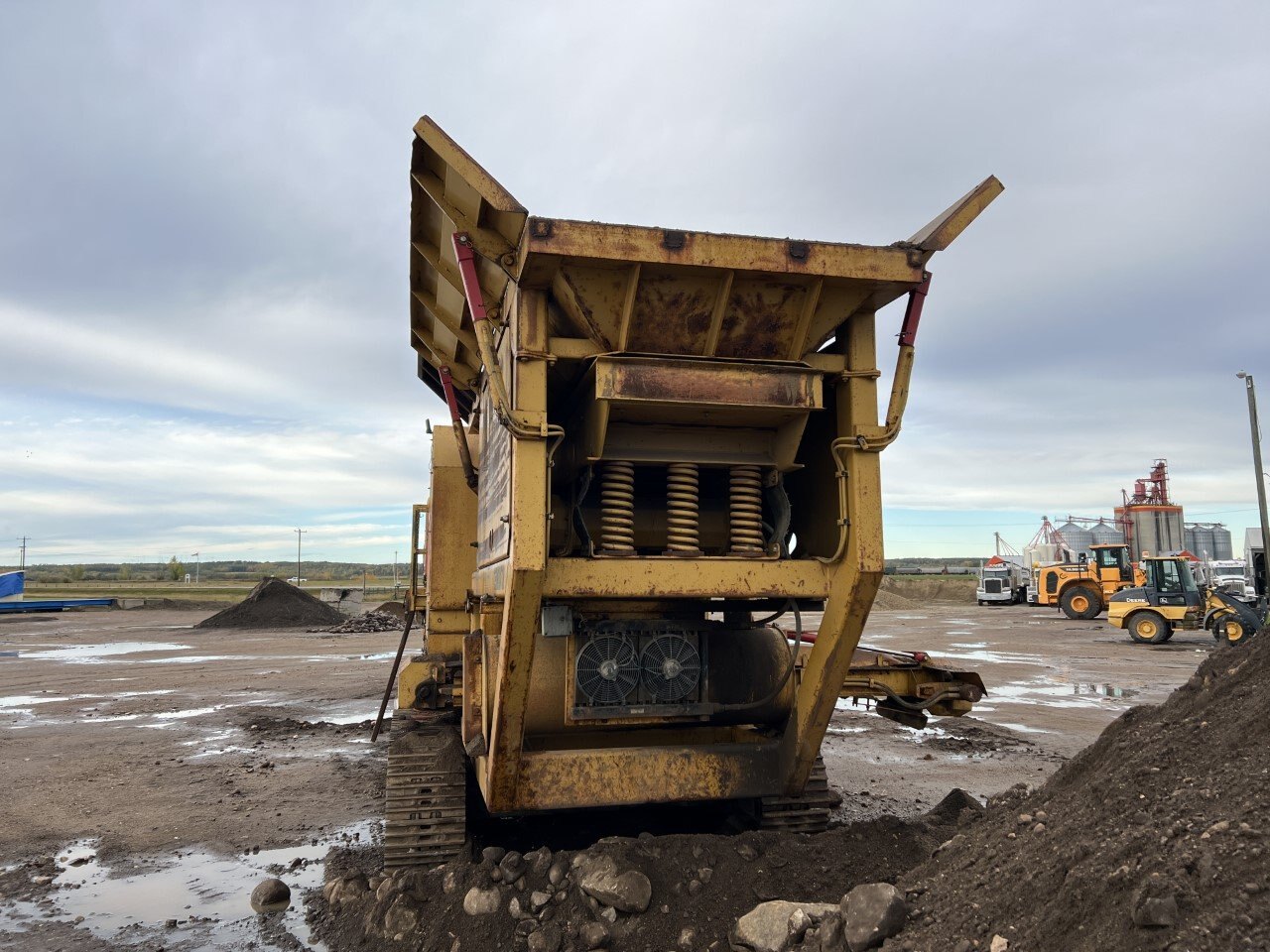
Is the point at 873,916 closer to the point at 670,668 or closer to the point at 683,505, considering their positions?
the point at 670,668

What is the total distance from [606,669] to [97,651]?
2120 centimetres

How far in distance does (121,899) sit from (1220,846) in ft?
17.0

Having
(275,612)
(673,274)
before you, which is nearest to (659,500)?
(673,274)

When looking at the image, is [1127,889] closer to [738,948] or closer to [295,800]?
[738,948]

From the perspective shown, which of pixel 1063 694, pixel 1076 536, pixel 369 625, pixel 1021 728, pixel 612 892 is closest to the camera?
pixel 612 892

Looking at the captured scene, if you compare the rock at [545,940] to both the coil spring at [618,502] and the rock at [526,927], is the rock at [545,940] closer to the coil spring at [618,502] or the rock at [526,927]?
the rock at [526,927]

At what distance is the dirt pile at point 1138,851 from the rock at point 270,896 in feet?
10.8

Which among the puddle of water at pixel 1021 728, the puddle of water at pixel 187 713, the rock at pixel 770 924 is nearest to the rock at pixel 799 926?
the rock at pixel 770 924

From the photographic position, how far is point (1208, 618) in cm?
1825

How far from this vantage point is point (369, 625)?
29344 millimetres

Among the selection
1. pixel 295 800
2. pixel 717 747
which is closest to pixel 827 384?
pixel 717 747

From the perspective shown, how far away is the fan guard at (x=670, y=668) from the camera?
4414 mm

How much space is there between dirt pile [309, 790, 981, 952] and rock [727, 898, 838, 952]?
5.2 inches

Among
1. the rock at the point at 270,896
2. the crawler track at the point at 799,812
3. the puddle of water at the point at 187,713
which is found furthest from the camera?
the puddle of water at the point at 187,713
